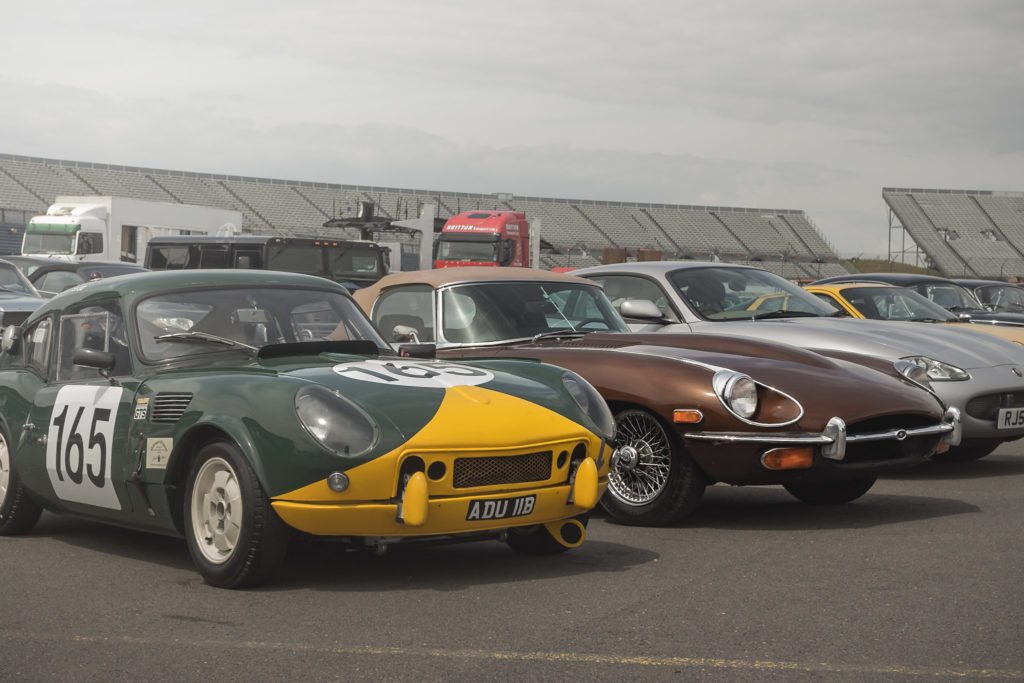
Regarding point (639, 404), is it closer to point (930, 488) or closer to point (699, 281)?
point (930, 488)

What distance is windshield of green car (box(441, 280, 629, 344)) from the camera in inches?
329

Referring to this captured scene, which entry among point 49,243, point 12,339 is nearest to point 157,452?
point 12,339

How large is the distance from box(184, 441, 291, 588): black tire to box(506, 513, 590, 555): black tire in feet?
3.82

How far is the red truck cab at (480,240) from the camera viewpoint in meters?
32.0

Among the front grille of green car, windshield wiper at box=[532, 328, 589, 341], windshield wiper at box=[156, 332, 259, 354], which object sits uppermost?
windshield wiper at box=[156, 332, 259, 354]

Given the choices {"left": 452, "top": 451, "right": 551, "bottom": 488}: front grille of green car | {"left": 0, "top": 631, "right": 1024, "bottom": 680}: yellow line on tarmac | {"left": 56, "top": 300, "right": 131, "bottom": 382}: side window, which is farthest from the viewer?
{"left": 56, "top": 300, "right": 131, "bottom": 382}: side window

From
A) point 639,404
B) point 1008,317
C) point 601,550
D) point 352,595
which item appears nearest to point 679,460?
point 639,404

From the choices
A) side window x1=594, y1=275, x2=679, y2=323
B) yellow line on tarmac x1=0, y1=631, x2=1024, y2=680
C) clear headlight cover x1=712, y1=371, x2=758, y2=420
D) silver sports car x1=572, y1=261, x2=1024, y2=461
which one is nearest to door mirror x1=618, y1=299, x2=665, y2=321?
silver sports car x1=572, y1=261, x2=1024, y2=461

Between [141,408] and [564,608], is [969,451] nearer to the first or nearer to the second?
[564,608]

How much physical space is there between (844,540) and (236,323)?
3.12m

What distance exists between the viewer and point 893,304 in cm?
1277

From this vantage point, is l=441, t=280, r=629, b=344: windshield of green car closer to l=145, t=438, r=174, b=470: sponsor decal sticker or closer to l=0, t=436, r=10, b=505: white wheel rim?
l=0, t=436, r=10, b=505: white wheel rim

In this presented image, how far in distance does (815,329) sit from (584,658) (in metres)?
5.76

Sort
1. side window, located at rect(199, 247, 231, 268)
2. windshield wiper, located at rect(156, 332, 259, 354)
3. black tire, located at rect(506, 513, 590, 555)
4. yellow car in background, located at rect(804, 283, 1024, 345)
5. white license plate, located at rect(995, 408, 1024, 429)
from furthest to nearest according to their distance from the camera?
side window, located at rect(199, 247, 231, 268) < yellow car in background, located at rect(804, 283, 1024, 345) < white license plate, located at rect(995, 408, 1024, 429) < windshield wiper, located at rect(156, 332, 259, 354) < black tire, located at rect(506, 513, 590, 555)
